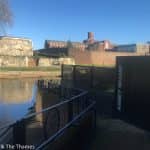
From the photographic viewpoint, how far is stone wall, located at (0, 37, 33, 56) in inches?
2515

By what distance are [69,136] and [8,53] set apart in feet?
192

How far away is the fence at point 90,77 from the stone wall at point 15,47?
4794 cm

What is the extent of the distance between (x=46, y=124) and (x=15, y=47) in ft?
197

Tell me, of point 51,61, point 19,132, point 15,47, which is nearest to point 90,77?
point 19,132

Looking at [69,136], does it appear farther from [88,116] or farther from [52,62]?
[52,62]

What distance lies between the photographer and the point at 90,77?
14.0 m

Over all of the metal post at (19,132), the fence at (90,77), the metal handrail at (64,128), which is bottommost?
the metal handrail at (64,128)

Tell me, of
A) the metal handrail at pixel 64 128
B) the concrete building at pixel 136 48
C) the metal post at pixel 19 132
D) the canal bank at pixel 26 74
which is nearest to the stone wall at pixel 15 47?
the canal bank at pixel 26 74

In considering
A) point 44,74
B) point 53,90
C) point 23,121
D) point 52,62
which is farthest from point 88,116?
point 52,62

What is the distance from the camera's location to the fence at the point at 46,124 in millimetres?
5488

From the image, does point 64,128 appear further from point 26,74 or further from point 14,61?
point 14,61

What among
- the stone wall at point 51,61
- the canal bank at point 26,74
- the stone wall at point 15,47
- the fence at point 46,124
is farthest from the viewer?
the stone wall at point 15,47

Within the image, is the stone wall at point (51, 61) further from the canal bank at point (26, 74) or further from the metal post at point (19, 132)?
the metal post at point (19, 132)

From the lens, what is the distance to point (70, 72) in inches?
648
